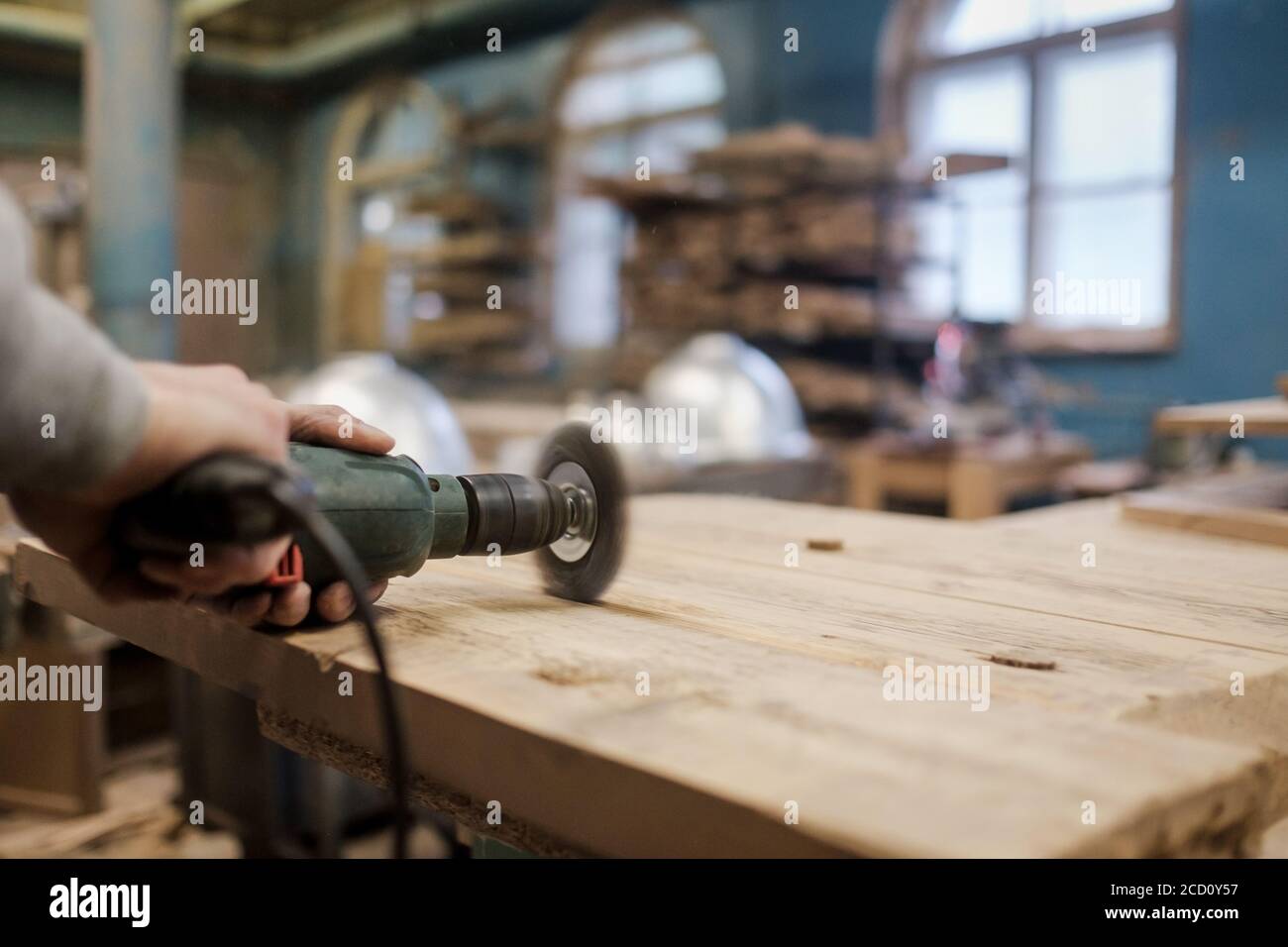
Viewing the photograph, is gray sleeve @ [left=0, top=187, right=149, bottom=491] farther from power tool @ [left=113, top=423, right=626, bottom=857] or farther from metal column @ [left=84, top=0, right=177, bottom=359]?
metal column @ [left=84, top=0, right=177, bottom=359]

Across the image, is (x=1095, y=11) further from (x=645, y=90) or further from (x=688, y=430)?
(x=688, y=430)

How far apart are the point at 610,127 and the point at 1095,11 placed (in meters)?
3.53

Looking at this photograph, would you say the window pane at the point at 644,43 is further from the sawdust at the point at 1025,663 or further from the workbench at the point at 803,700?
the sawdust at the point at 1025,663

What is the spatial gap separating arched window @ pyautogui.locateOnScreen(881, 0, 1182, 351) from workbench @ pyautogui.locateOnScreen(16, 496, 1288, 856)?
3.96m

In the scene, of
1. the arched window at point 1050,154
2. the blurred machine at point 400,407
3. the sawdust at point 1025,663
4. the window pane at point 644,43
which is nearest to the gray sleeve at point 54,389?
the sawdust at point 1025,663

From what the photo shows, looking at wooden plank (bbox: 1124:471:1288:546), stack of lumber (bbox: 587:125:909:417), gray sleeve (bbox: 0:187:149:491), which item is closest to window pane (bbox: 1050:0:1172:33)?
stack of lumber (bbox: 587:125:909:417)

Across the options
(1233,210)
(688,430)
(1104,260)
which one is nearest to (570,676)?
(688,430)

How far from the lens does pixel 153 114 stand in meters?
2.84

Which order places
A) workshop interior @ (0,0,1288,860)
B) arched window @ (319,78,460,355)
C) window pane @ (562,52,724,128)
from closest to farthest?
workshop interior @ (0,0,1288,860) < window pane @ (562,52,724,128) < arched window @ (319,78,460,355)

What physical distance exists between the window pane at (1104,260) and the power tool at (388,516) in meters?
4.80

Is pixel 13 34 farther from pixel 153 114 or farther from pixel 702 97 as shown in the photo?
pixel 153 114

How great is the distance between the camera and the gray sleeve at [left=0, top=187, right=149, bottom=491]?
57cm

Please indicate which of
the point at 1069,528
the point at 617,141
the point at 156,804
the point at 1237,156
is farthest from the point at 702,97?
the point at 1069,528
